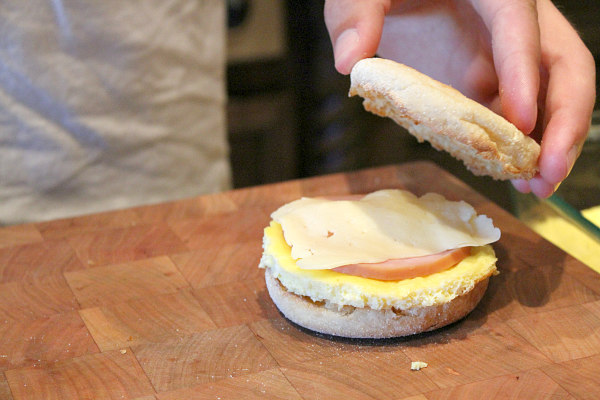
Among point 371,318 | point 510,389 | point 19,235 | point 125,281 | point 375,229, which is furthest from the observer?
point 19,235

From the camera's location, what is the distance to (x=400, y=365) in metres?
1.09

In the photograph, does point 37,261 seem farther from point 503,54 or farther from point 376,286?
point 503,54

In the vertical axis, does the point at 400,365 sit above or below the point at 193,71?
below

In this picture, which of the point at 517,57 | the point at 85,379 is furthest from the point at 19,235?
the point at 517,57

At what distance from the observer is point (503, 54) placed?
1219 millimetres

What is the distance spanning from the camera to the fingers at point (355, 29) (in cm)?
124

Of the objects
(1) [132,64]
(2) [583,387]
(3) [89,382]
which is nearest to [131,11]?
(1) [132,64]

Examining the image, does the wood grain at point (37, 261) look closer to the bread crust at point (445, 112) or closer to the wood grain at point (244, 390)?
the wood grain at point (244, 390)

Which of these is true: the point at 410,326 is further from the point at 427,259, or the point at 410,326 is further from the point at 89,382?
the point at 89,382

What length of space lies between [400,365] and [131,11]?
45.1 inches

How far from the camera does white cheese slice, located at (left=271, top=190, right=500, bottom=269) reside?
1178 millimetres

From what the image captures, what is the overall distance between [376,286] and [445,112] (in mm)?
298

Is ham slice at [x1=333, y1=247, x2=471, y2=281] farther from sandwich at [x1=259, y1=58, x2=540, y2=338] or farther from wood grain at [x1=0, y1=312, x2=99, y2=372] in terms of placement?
wood grain at [x1=0, y1=312, x2=99, y2=372]

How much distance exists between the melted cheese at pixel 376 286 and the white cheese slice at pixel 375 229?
3 cm
